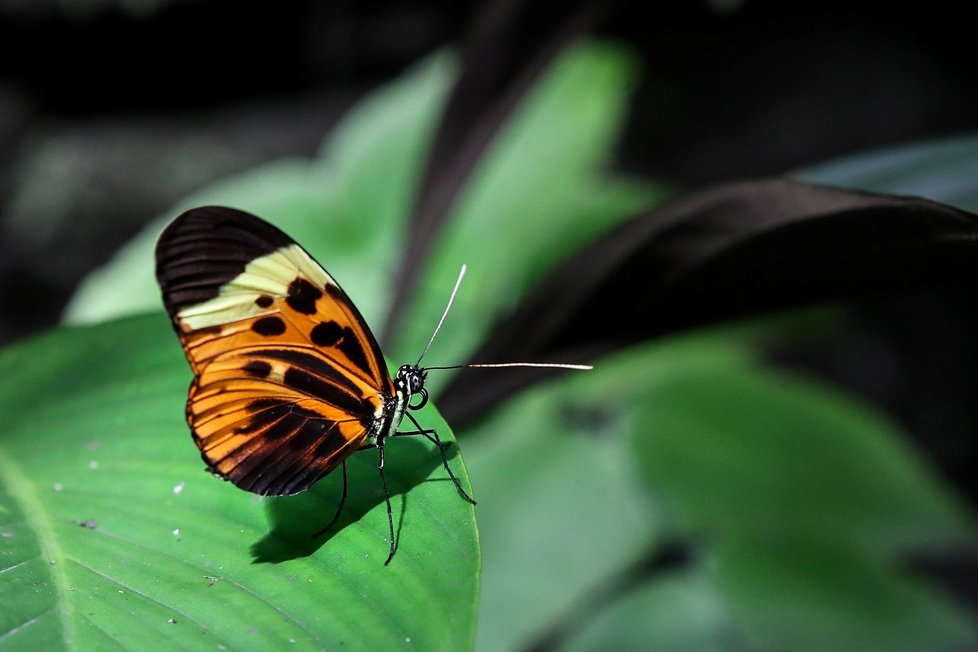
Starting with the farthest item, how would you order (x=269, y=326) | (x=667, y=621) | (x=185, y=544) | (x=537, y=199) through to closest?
(x=537, y=199)
(x=667, y=621)
(x=269, y=326)
(x=185, y=544)

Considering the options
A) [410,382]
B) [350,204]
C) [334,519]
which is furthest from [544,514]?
[334,519]

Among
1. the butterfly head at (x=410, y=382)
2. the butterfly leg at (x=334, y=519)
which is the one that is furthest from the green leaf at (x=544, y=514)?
the butterfly leg at (x=334, y=519)

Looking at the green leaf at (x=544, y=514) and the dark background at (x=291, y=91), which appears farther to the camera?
the dark background at (x=291, y=91)

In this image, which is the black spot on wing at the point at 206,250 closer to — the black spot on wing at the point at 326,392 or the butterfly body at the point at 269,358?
the butterfly body at the point at 269,358

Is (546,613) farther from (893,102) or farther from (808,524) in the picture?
(893,102)

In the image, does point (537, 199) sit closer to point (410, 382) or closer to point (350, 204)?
point (350, 204)

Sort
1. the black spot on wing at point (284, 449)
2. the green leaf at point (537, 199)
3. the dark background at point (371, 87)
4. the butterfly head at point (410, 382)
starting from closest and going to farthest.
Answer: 1. the black spot on wing at point (284, 449)
2. the butterfly head at point (410, 382)
3. the green leaf at point (537, 199)
4. the dark background at point (371, 87)
